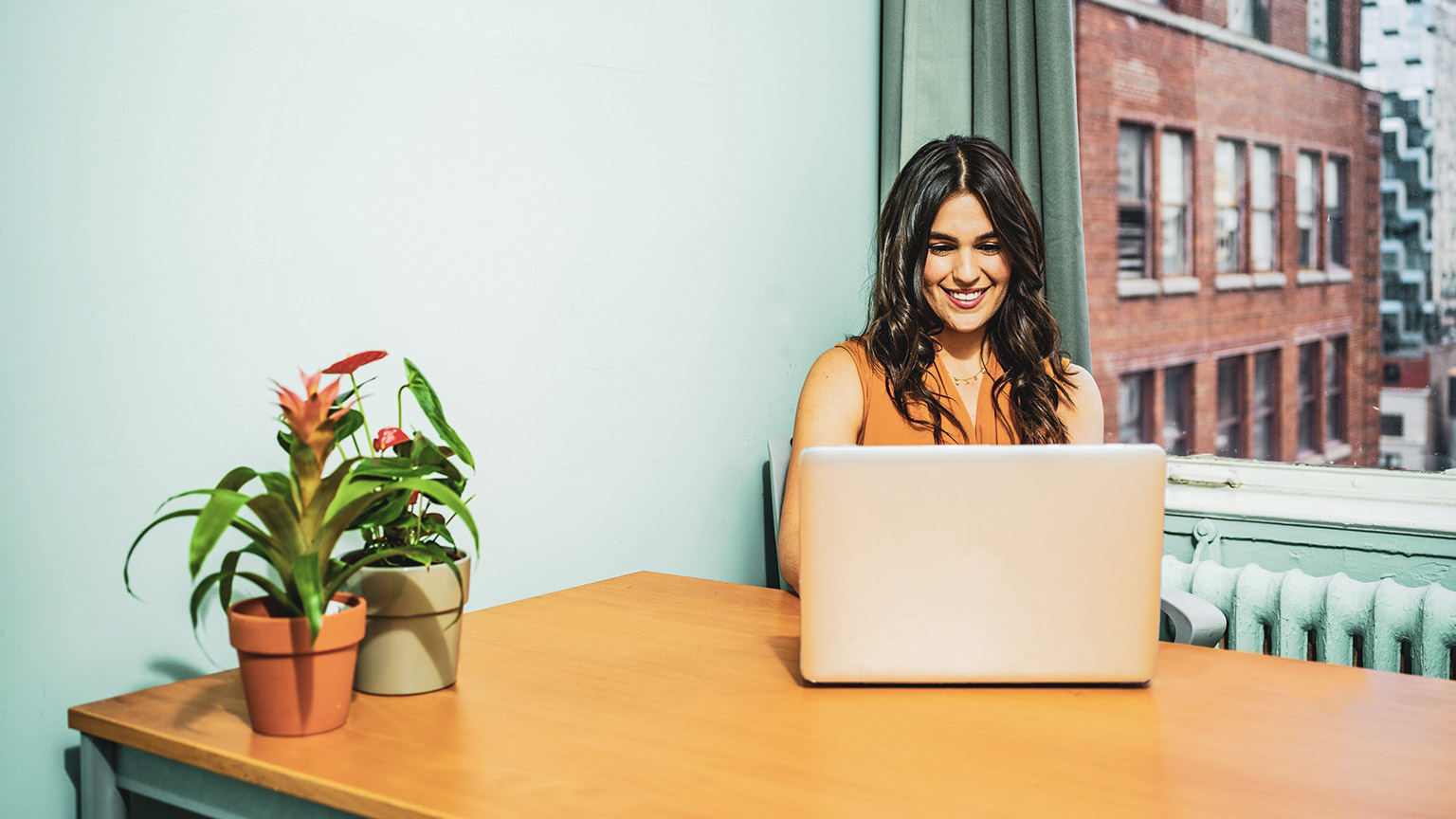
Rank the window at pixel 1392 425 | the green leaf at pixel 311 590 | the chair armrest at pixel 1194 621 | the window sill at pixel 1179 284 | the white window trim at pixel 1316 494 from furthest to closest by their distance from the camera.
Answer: the window sill at pixel 1179 284
the window at pixel 1392 425
the white window trim at pixel 1316 494
the chair armrest at pixel 1194 621
the green leaf at pixel 311 590

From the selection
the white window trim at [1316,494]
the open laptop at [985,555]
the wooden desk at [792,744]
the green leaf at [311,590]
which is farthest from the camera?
the white window trim at [1316,494]

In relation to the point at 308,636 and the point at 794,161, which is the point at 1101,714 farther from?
the point at 794,161

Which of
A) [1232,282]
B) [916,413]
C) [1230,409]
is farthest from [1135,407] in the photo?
[916,413]

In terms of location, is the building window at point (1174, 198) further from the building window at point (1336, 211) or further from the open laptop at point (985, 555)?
the open laptop at point (985, 555)

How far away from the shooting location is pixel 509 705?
1.12 m

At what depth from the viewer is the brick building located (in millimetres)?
2312

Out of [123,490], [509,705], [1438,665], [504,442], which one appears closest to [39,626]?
[123,490]

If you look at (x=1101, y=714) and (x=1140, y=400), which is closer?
(x=1101, y=714)

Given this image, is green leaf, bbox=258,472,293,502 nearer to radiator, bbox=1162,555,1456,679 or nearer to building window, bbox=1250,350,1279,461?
radiator, bbox=1162,555,1456,679

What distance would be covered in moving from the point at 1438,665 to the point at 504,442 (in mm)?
1639

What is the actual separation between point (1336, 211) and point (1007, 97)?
0.74 meters

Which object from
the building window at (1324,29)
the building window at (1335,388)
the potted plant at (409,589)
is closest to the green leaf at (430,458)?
the potted plant at (409,589)

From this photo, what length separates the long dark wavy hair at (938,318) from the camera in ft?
5.95

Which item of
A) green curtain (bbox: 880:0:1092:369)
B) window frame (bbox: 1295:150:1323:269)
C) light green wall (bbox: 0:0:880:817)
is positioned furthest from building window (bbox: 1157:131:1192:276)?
light green wall (bbox: 0:0:880:817)
